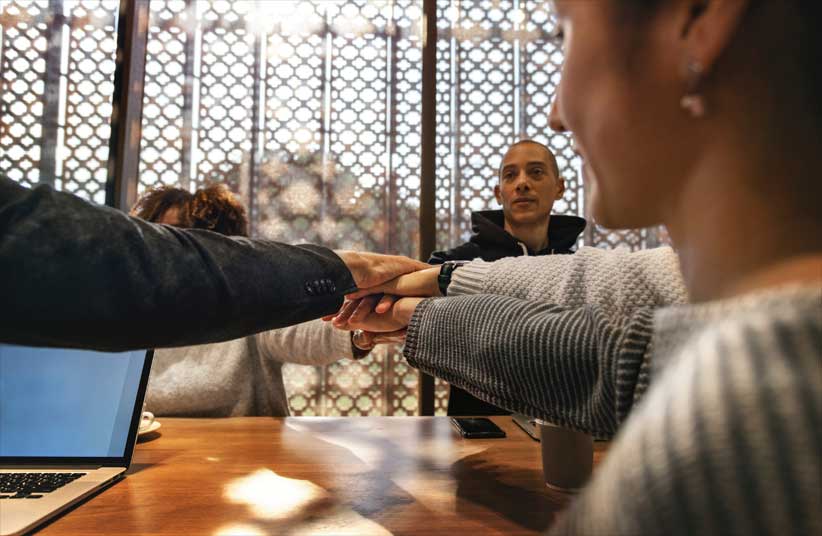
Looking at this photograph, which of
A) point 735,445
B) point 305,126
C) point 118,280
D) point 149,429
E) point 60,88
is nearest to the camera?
point 735,445

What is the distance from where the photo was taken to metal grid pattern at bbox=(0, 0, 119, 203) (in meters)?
2.61

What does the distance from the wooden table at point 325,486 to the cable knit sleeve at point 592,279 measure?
0.30m

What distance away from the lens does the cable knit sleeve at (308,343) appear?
1.63 meters

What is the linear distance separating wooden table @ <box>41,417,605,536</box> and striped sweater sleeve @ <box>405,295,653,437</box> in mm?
144

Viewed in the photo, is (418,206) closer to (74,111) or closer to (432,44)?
(432,44)

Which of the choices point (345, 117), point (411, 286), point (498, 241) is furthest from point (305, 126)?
point (411, 286)

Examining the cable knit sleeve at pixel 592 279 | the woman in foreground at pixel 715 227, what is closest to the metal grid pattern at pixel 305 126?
the cable knit sleeve at pixel 592 279

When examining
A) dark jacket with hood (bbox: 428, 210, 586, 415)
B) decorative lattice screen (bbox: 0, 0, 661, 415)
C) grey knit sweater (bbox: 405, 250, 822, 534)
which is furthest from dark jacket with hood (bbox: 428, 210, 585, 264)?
grey knit sweater (bbox: 405, 250, 822, 534)

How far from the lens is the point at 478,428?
3.72 feet

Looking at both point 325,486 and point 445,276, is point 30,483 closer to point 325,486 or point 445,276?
point 325,486

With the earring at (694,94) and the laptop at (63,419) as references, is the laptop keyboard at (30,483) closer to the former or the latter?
the laptop at (63,419)

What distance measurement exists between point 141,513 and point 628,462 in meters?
0.68

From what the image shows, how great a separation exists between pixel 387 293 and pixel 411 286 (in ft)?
0.21

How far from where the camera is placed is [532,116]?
2.93 meters
